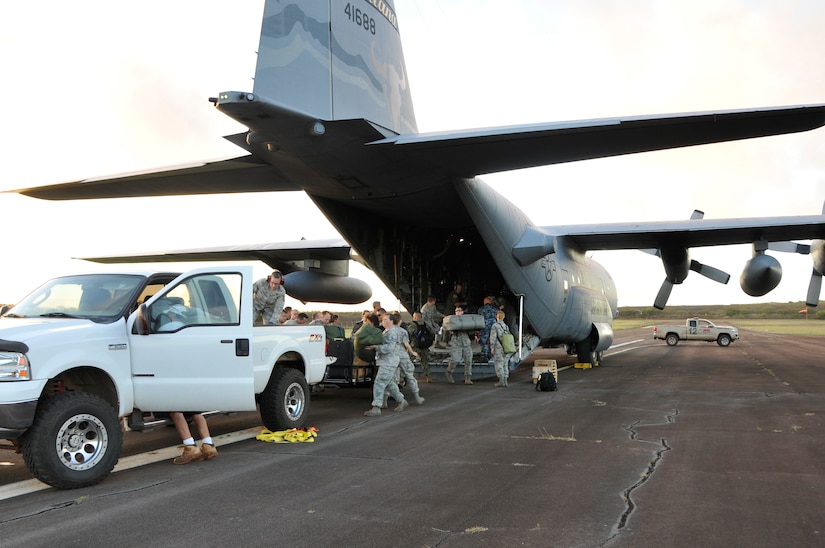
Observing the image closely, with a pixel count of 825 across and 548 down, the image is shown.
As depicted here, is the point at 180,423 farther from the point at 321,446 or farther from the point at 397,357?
the point at 397,357

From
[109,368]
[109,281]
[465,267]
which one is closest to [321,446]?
[109,368]

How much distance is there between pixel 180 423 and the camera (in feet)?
23.0

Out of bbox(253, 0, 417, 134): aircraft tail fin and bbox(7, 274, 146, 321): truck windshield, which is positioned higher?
bbox(253, 0, 417, 134): aircraft tail fin

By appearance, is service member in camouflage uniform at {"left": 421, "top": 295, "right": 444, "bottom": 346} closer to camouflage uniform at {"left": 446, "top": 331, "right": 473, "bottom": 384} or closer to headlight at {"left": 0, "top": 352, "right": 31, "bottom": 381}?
camouflage uniform at {"left": 446, "top": 331, "right": 473, "bottom": 384}

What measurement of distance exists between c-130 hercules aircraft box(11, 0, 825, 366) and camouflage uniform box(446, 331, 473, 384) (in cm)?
176

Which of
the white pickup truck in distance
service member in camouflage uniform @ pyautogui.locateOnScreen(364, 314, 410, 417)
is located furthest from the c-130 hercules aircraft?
the white pickup truck in distance

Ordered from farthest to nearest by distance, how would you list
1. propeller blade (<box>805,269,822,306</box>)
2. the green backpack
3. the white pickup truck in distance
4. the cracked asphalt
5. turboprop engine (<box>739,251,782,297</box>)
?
1. the white pickup truck in distance
2. propeller blade (<box>805,269,822,306</box>)
3. turboprop engine (<box>739,251,782,297</box>)
4. the green backpack
5. the cracked asphalt

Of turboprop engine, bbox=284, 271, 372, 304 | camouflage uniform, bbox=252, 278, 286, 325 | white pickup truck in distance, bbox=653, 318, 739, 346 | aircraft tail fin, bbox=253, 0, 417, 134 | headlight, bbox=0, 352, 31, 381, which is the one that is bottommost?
white pickup truck in distance, bbox=653, 318, 739, 346

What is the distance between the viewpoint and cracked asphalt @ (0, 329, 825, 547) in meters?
4.44

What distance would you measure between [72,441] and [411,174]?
8.08m

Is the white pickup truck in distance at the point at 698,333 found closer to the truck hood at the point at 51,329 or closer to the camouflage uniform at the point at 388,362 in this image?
the camouflage uniform at the point at 388,362

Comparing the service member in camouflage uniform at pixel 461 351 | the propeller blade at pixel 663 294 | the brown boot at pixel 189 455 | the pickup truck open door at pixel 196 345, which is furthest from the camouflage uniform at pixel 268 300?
the propeller blade at pixel 663 294

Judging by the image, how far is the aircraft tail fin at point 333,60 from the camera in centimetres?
923

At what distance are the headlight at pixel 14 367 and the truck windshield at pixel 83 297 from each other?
3.74 feet
